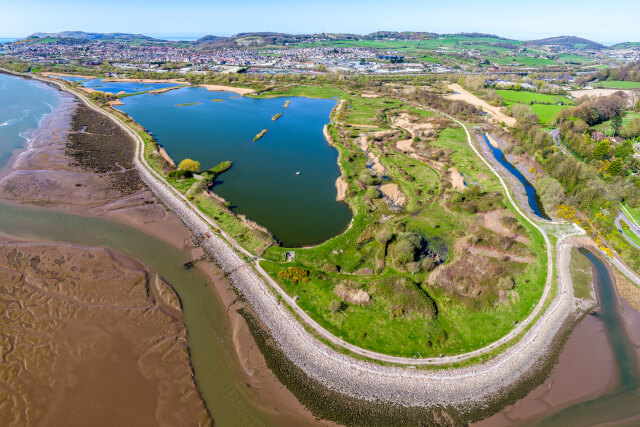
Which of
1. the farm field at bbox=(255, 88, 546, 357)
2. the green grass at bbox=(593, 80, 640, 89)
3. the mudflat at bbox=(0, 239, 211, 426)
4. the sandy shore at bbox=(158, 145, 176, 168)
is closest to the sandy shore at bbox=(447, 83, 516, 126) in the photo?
the farm field at bbox=(255, 88, 546, 357)

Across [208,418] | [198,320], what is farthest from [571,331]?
[198,320]

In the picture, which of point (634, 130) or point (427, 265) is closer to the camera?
point (427, 265)

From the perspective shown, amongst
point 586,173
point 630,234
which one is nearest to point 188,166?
point 630,234

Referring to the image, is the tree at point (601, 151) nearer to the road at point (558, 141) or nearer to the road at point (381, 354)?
the road at point (558, 141)

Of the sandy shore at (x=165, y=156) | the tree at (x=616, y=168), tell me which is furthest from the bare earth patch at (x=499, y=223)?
the sandy shore at (x=165, y=156)

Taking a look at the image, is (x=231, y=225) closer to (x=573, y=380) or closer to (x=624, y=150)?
(x=573, y=380)

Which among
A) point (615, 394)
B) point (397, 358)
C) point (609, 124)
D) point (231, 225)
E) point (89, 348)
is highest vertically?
point (609, 124)
